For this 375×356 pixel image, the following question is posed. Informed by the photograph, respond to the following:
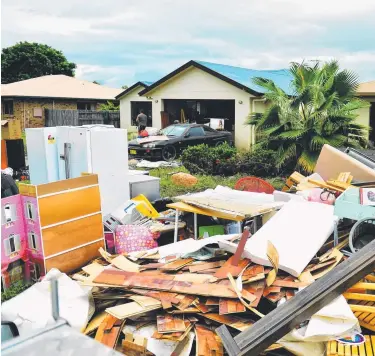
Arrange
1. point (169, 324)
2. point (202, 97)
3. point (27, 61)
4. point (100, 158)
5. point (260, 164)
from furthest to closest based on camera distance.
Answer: point (27, 61) → point (202, 97) → point (260, 164) → point (100, 158) → point (169, 324)

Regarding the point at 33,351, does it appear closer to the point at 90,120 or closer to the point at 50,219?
the point at 50,219

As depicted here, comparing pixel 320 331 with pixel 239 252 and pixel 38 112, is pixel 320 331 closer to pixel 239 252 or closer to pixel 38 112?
pixel 239 252

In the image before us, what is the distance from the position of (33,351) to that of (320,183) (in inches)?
224

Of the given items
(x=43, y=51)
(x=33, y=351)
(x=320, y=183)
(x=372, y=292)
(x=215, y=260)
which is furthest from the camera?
(x=43, y=51)

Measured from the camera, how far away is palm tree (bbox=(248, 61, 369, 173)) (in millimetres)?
11625

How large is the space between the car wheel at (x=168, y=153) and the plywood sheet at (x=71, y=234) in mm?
9597

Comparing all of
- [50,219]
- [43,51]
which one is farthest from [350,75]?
[43,51]

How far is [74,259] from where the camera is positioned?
5477 mm

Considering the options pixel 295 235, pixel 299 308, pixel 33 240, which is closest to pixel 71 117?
pixel 33 240

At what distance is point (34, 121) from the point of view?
84.9 feet

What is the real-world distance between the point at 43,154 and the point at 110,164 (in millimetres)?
1374

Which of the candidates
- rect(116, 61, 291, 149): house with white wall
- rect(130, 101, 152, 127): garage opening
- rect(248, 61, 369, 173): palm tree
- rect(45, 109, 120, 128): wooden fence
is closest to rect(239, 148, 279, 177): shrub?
rect(248, 61, 369, 173): palm tree

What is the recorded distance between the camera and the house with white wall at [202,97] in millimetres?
18391

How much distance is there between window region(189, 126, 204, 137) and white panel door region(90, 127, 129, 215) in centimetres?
890
